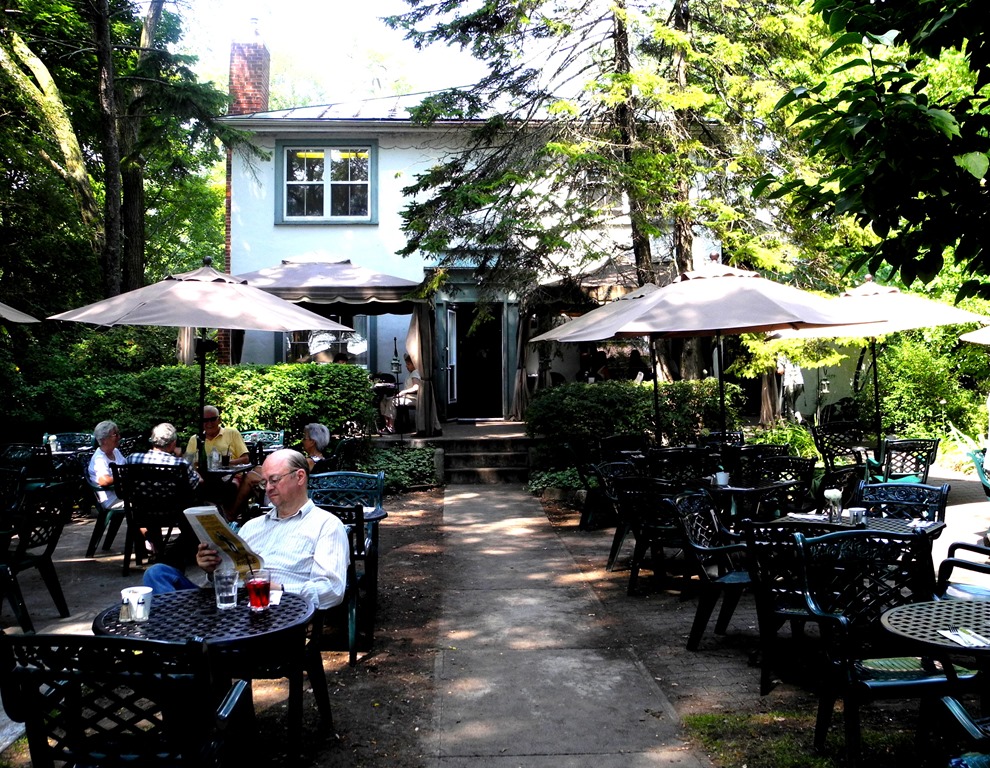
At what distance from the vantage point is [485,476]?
1375 centimetres

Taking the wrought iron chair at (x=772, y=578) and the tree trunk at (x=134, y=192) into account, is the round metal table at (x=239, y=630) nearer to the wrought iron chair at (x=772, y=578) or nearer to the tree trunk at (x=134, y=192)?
the wrought iron chair at (x=772, y=578)

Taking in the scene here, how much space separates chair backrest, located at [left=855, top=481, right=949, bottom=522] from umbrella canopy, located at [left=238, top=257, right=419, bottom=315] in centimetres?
973

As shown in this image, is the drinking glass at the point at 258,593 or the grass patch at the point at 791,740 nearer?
the drinking glass at the point at 258,593

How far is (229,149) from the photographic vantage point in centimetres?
1762

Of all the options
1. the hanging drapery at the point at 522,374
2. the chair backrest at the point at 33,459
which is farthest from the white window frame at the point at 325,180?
the chair backrest at the point at 33,459

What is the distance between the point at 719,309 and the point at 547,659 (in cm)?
340

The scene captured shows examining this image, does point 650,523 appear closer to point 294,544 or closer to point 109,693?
point 294,544

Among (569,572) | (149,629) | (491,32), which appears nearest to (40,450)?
(569,572)

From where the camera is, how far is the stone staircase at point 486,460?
13.7 m

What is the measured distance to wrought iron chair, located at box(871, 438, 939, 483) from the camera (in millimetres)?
9442

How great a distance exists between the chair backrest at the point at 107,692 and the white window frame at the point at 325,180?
16.2 meters

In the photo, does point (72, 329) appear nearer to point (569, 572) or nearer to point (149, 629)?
point (569, 572)

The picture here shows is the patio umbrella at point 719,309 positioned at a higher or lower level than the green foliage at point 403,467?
higher

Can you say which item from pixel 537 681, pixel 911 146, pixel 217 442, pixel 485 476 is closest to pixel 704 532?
pixel 537 681
